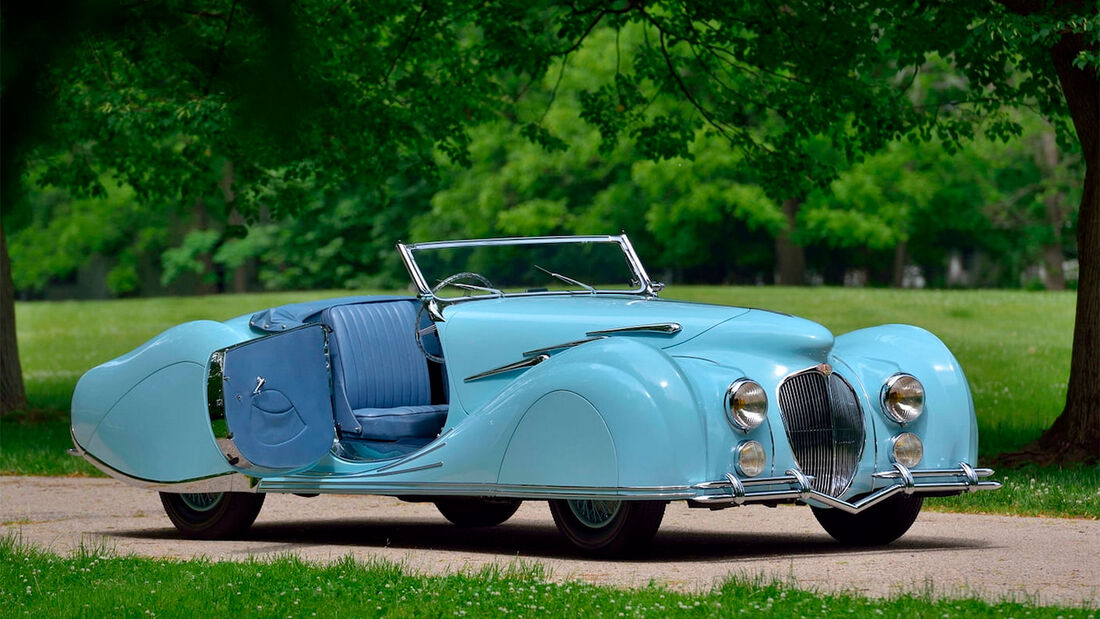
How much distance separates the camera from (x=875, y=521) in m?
7.75

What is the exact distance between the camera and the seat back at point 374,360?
823 centimetres

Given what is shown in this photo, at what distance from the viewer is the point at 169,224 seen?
160 feet

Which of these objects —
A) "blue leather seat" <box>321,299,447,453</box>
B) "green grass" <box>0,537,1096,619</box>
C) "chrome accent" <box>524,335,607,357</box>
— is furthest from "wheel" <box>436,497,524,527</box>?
"green grass" <box>0,537,1096,619</box>

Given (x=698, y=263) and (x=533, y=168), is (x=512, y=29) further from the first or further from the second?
(x=698, y=263)

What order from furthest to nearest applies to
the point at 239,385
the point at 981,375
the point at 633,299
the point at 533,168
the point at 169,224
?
the point at 169,224, the point at 533,168, the point at 981,375, the point at 633,299, the point at 239,385

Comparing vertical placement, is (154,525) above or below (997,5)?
below

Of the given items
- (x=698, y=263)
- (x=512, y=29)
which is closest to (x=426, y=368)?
(x=512, y=29)

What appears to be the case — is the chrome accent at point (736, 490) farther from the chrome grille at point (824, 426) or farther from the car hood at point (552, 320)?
the car hood at point (552, 320)

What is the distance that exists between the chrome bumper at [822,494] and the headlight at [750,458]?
0.14 feet

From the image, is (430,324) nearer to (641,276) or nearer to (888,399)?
(641,276)

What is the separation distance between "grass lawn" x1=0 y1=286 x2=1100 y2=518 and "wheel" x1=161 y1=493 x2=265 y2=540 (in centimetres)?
433

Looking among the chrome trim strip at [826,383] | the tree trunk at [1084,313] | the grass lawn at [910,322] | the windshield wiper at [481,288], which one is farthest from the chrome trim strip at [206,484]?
the tree trunk at [1084,313]

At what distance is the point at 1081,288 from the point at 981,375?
28.7 ft

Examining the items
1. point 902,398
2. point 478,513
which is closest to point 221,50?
point 902,398
